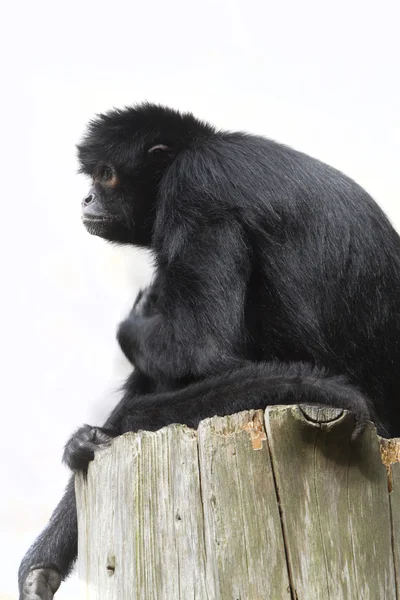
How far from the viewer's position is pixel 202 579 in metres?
3.59

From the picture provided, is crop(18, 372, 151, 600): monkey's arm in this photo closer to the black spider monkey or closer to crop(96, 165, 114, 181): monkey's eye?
the black spider monkey

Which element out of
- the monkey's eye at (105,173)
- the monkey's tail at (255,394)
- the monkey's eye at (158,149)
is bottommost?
the monkey's tail at (255,394)

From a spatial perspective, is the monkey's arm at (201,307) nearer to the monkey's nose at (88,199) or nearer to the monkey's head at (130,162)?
the monkey's head at (130,162)

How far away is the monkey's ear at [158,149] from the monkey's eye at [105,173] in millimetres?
395

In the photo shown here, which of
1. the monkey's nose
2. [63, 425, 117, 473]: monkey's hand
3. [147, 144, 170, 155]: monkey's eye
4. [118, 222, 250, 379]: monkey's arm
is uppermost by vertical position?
[147, 144, 170, 155]: monkey's eye

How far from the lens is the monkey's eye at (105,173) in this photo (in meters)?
6.48

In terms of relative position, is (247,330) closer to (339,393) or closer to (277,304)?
(277,304)

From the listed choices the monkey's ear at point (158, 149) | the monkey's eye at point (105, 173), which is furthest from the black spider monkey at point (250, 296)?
the monkey's eye at point (105, 173)

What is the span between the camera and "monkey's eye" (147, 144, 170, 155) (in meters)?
6.27

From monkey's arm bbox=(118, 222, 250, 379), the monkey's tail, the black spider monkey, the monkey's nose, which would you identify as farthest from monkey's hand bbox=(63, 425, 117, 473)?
the monkey's nose

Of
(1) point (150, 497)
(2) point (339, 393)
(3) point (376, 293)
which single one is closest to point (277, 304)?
(3) point (376, 293)

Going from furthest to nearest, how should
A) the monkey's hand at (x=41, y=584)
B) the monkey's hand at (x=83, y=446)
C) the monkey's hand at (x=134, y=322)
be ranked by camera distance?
1. the monkey's hand at (x=134, y=322)
2. the monkey's hand at (x=41, y=584)
3. the monkey's hand at (x=83, y=446)

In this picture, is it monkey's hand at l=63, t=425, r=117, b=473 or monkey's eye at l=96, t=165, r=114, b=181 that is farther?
monkey's eye at l=96, t=165, r=114, b=181

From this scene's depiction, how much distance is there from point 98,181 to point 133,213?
1.44 feet
